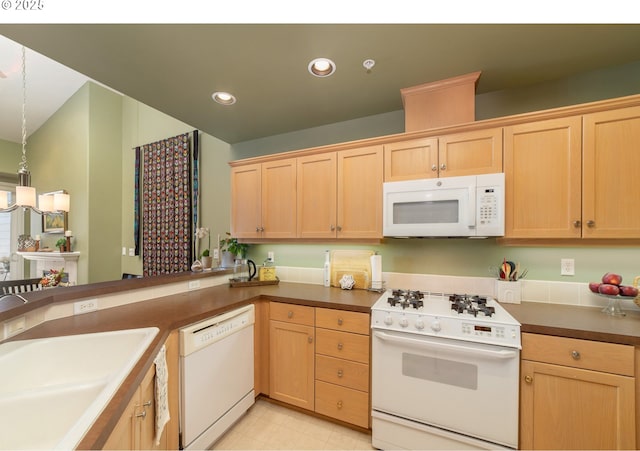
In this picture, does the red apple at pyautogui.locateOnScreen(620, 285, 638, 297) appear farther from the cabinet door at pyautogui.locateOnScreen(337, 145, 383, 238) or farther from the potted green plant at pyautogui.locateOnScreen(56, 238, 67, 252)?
the potted green plant at pyautogui.locateOnScreen(56, 238, 67, 252)

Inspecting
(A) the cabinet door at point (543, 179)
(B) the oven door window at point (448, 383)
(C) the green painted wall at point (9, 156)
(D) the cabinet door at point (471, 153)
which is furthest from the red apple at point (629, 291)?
(C) the green painted wall at point (9, 156)

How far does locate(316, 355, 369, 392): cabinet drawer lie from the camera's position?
1.63 m

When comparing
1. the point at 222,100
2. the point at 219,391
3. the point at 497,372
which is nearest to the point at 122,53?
the point at 222,100

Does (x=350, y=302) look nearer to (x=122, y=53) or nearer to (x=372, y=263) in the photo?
(x=372, y=263)

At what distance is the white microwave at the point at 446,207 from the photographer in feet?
5.28

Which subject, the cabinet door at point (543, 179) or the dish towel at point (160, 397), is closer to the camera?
the dish towel at point (160, 397)

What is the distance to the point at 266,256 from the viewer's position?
2.76 m

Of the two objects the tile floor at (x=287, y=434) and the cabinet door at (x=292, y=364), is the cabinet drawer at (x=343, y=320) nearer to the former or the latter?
the cabinet door at (x=292, y=364)

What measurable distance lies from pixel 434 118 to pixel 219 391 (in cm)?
234

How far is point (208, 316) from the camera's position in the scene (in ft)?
4.90

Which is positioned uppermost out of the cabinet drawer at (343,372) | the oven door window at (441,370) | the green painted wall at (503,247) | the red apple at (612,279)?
the green painted wall at (503,247)

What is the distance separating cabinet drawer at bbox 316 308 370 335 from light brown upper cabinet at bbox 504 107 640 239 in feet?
3.64

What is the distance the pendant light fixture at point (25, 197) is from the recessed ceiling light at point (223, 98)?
77.5 inches

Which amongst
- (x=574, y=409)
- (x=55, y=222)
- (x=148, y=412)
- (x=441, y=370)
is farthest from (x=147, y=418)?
(x=55, y=222)
